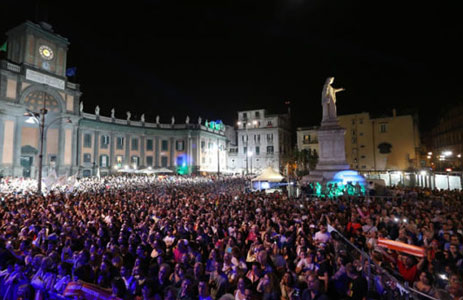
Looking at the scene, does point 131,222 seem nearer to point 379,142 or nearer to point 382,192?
point 382,192

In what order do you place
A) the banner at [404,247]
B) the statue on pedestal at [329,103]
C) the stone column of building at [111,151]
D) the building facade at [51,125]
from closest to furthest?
1. the banner at [404,247]
2. the statue on pedestal at [329,103]
3. the building facade at [51,125]
4. the stone column of building at [111,151]

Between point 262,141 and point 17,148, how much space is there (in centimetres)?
5223

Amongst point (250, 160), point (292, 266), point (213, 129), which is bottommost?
point (292, 266)

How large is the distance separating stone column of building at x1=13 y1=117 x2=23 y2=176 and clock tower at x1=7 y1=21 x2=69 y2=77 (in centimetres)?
969

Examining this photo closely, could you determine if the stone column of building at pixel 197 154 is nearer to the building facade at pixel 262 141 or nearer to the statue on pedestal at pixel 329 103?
the building facade at pixel 262 141

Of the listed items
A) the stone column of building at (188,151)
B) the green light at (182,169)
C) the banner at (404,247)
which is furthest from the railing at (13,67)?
the banner at (404,247)

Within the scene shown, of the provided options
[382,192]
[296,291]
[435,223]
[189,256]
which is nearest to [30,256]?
[189,256]

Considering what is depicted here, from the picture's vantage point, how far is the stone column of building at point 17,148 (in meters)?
38.9

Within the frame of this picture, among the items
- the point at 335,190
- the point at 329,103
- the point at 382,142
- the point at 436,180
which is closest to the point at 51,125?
the point at 329,103

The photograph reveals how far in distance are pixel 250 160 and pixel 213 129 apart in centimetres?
1434

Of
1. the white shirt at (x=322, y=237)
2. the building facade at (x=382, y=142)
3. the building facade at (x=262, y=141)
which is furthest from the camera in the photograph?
the building facade at (x=262, y=141)

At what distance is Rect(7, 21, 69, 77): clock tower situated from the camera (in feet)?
137

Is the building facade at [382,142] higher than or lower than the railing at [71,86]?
lower

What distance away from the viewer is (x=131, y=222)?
10336 mm
